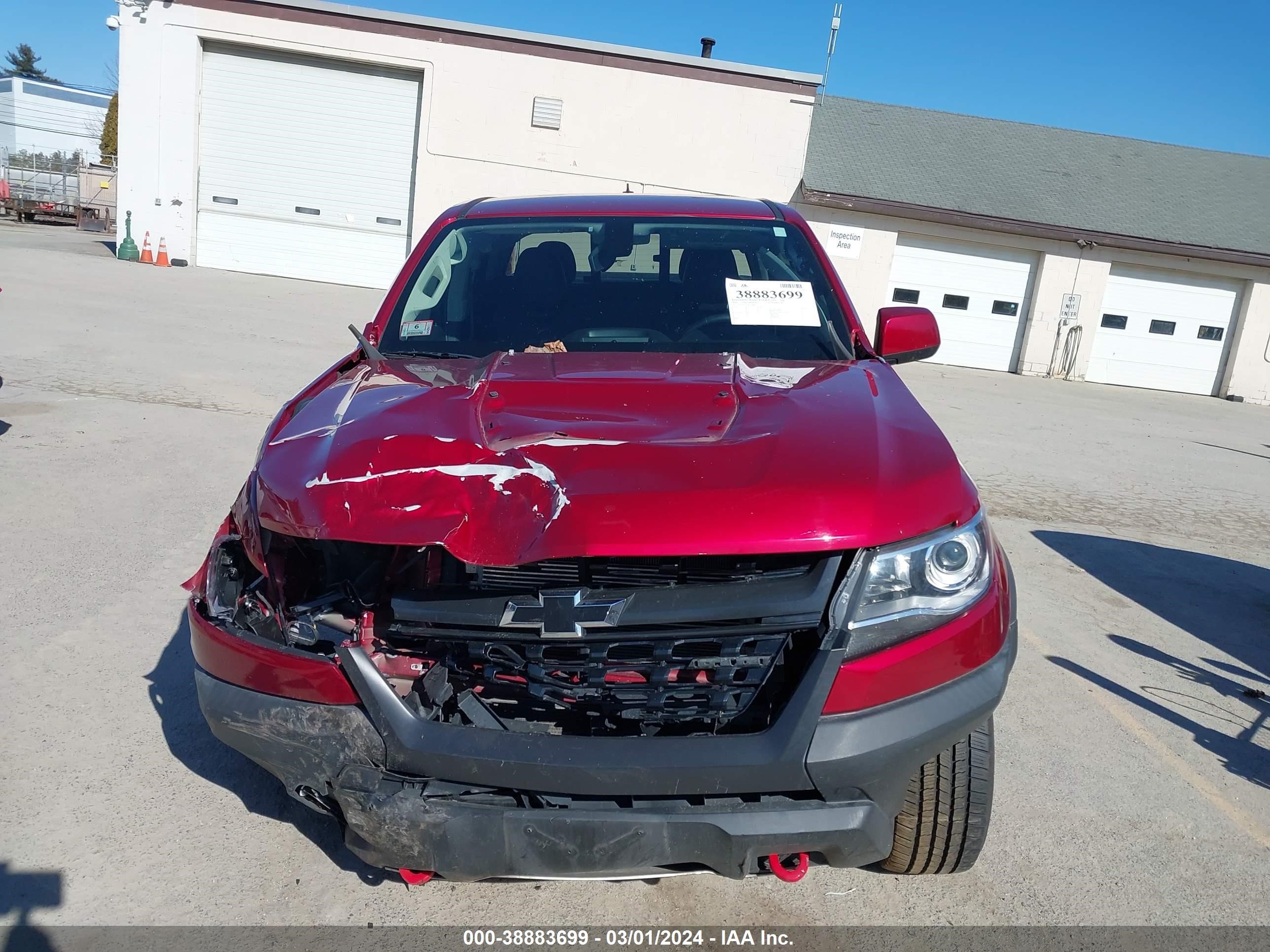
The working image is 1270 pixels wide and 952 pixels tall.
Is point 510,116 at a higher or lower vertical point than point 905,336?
higher

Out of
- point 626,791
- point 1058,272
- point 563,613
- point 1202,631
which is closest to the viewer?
point 626,791

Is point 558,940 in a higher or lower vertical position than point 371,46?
lower

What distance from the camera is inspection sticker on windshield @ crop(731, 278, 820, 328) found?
11.3ft

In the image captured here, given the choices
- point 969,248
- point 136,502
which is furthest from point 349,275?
point 136,502

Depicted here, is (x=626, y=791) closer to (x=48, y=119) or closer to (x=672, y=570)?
(x=672, y=570)

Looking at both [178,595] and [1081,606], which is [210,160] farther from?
→ [1081,606]

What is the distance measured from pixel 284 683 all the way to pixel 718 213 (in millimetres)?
2623

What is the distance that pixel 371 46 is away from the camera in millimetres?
19766

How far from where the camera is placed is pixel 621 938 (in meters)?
2.45

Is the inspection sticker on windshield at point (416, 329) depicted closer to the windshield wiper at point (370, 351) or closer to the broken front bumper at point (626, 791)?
the windshield wiper at point (370, 351)

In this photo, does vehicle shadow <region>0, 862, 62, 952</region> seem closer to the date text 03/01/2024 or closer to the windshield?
the date text 03/01/2024

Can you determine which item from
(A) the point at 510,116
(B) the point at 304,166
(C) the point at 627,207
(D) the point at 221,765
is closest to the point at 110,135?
(B) the point at 304,166

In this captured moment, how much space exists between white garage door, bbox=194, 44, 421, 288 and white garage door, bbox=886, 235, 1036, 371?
10.4 metres

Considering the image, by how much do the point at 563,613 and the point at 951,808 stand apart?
3.80 ft
